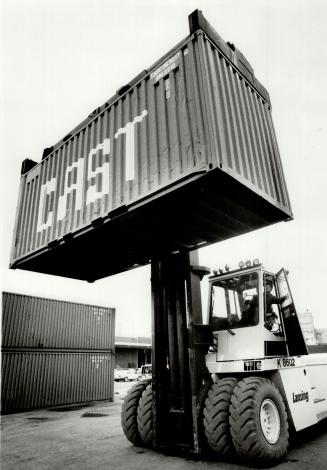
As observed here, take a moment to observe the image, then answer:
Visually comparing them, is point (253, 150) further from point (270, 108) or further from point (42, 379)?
point (42, 379)

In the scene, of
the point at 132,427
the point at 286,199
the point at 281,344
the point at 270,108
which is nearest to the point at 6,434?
the point at 132,427

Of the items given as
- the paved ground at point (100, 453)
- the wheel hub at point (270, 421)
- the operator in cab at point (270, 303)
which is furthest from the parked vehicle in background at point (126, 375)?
the wheel hub at point (270, 421)

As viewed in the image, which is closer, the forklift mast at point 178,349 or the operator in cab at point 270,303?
the forklift mast at point 178,349

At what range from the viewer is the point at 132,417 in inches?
227

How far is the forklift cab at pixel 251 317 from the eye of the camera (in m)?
5.32

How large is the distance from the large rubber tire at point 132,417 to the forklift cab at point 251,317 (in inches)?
64.9

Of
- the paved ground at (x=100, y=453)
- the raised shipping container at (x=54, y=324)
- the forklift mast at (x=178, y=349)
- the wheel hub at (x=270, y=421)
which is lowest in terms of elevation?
the paved ground at (x=100, y=453)

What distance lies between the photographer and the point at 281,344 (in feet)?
18.3

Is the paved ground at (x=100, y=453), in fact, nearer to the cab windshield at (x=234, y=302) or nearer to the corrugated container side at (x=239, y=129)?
the cab windshield at (x=234, y=302)

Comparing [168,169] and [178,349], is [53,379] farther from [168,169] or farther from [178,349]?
[168,169]

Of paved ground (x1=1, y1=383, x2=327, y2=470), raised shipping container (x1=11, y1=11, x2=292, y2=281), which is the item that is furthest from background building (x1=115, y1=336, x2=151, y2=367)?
raised shipping container (x1=11, y1=11, x2=292, y2=281)

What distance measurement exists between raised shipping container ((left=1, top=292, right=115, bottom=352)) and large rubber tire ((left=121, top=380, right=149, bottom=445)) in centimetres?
985

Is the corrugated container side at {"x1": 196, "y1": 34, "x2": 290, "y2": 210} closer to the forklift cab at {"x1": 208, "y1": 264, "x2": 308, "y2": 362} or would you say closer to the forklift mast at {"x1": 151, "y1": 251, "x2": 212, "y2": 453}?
the forklift cab at {"x1": 208, "y1": 264, "x2": 308, "y2": 362}

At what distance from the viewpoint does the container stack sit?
45.5 ft
